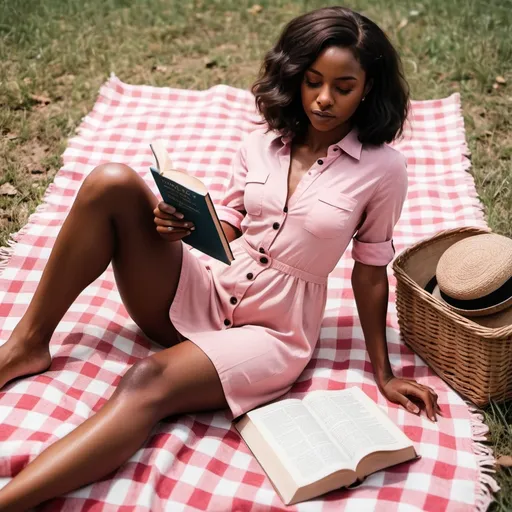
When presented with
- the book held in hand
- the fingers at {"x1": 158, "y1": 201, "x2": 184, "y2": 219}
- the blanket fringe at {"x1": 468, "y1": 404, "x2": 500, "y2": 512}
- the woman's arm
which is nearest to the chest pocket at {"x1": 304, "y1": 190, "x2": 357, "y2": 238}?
the woman's arm

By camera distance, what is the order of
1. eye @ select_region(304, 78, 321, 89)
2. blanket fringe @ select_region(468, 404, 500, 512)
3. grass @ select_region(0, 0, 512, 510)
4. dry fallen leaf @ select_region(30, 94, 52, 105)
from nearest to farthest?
1. blanket fringe @ select_region(468, 404, 500, 512)
2. eye @ select_region(304, 78, 321, 89)
3. grass @ select_region(0, 0, 512, 510)
4. dry fallen leaf @ select_region(30, 94, 52, 105)

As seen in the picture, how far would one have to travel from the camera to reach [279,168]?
2.77 meters

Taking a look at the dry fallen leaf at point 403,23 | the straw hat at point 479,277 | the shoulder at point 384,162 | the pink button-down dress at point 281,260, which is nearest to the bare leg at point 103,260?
the pink button-down dress at point 281,260

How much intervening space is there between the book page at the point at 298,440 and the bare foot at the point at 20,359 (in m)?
0.82

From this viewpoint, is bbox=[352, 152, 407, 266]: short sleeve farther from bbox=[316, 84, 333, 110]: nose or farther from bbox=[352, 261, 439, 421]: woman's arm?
bbox=[316, 84, 333, 110]: nose

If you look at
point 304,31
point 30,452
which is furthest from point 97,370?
point 304,31

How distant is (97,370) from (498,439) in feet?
5.05

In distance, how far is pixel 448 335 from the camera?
2832 mm

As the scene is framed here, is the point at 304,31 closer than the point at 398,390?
Yes

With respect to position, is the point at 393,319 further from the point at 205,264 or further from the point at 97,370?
the point at 97,370

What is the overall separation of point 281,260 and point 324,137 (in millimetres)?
489

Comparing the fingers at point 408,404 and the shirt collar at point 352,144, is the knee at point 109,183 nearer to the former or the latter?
the shirt collar at point 352,144

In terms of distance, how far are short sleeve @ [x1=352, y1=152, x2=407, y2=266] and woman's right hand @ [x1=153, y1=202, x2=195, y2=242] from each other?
0.65m

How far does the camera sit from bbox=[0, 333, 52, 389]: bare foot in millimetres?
2682
